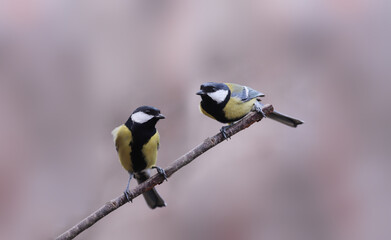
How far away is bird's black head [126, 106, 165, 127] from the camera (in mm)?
978

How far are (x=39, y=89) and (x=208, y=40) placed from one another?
0.98m

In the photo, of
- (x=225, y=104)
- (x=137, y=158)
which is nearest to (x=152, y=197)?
(x=137, y=158)

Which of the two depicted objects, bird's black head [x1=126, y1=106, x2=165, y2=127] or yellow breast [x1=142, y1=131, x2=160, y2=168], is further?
yellow breast [x1=142, y1=131, x2=160, y2=168]

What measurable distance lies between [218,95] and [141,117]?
0.23 meters

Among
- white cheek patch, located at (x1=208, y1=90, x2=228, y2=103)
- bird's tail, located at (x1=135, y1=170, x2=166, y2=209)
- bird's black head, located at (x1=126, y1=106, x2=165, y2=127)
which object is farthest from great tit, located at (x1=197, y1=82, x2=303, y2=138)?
bird's tail, located at (x1=135, y1=170, x2=166, y2=209)

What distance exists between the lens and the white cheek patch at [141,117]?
1.01 meters

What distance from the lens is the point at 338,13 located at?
2463mm

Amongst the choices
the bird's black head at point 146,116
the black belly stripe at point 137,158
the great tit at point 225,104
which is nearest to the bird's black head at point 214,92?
the great tit at point 225,104

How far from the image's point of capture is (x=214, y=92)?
112cm

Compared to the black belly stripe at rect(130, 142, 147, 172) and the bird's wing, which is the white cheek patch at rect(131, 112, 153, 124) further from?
the bird's wing

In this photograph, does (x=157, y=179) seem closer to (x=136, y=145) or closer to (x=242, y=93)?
(x=136, y=145)

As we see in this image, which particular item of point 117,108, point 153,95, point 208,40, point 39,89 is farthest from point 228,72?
point 39,89

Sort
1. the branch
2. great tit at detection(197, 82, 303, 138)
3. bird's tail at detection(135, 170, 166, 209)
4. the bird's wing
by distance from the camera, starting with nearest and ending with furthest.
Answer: the branch < great tit at detection(197, 82, 303, 138) < the bird's wing < bird's tail at detection(135, 170, 166, 209)

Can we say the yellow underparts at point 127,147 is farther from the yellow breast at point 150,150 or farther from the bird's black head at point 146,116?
the bird's black head at point 146,116
